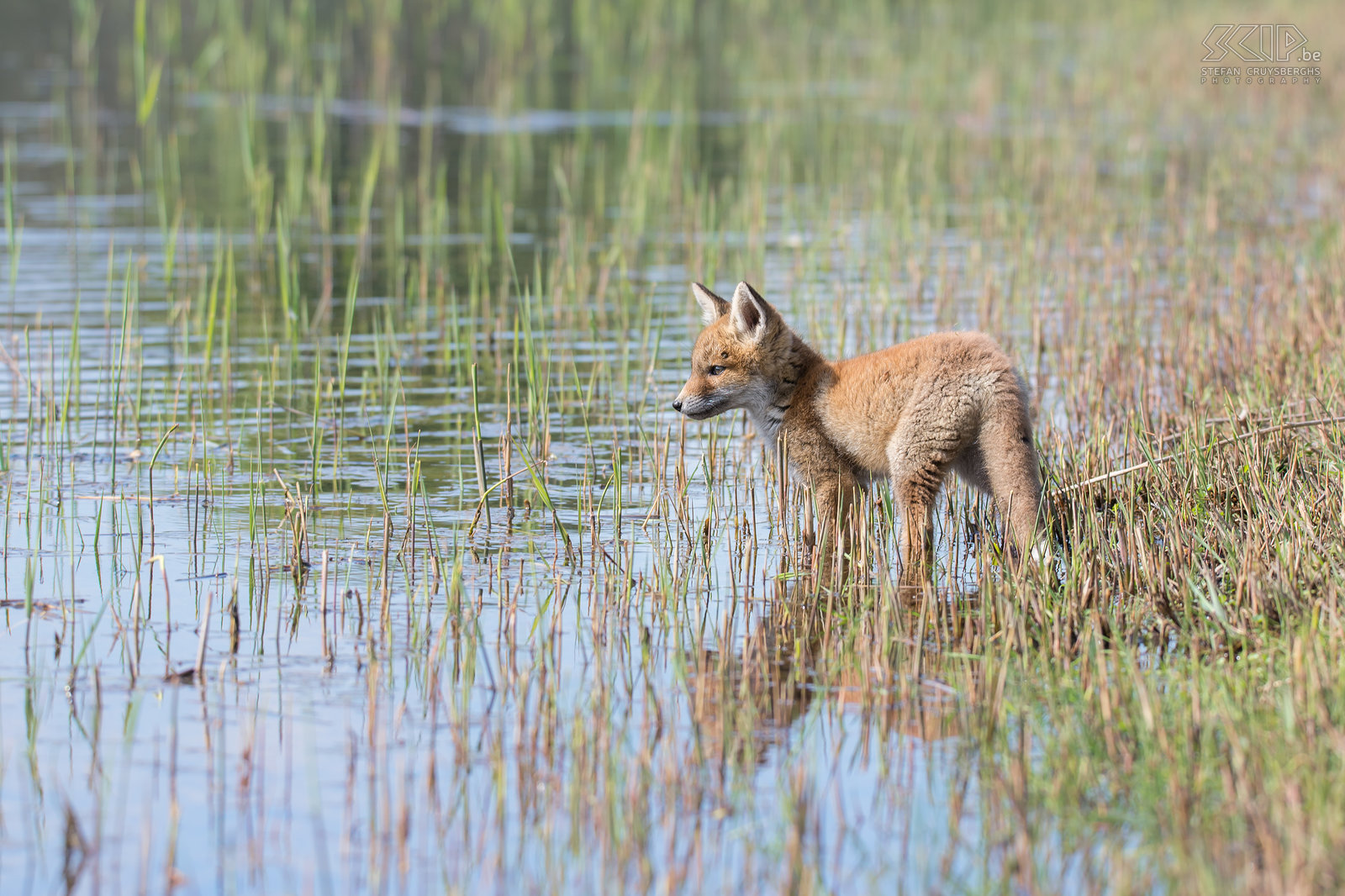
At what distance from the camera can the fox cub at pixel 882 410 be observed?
6.03 metres

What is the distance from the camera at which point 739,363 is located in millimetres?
6875

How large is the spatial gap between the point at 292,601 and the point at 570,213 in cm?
880

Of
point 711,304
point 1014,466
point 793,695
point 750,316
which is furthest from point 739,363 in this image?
point 793,695

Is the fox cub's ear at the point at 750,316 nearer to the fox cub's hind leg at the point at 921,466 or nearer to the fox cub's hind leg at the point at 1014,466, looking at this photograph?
the fox cub's hind leg at the point at 921,466

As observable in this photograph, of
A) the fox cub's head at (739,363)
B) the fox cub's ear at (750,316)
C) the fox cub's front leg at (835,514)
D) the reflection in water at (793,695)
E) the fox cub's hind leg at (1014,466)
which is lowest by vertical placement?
the reflection in water at (793,695)

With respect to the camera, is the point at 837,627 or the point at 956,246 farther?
the point at 956,246

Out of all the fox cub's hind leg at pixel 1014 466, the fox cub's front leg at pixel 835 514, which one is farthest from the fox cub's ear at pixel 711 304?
the fox cub's hind leg at pixel 1014 466

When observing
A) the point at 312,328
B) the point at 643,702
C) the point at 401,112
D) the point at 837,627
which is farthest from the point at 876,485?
the point at 401,112

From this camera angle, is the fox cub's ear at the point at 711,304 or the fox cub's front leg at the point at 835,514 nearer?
the fox cub's front leg at the point at 835,514

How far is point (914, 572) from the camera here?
20.6 ft

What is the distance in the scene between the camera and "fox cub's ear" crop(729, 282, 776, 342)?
266 inches

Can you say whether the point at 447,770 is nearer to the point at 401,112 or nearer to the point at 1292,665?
the point at 1292,665

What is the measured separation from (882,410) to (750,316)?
0.87 metres

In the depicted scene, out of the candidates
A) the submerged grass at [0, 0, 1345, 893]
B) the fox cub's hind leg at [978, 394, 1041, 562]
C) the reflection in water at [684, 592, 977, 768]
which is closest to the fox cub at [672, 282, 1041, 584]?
the fox cub's hind leg at [978, 394, 1041, 562]
